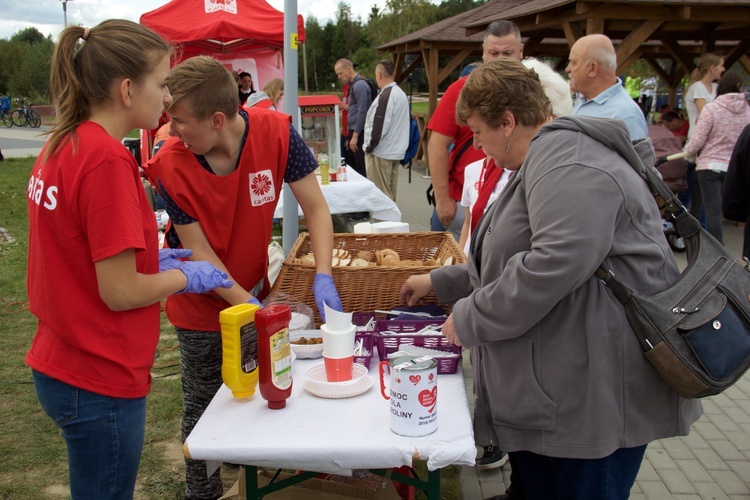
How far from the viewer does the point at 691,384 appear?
4.89ft

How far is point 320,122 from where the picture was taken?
22.7 ft

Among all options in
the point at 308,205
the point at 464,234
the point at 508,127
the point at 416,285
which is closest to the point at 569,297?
the point at 508,127

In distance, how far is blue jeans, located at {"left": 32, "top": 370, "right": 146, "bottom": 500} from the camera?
153 cm

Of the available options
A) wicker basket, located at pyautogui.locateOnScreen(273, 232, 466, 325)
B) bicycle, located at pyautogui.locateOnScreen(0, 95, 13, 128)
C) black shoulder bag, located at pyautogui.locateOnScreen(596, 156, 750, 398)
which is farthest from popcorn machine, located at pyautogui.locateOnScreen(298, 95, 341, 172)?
bicycle, located at pyautogui.locateOnScreen(0, 95, 13, 128)

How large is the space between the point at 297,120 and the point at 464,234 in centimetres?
144

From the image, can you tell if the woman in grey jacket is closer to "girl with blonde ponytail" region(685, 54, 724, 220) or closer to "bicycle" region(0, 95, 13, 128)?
"girl with blonde ponytail" region(685, 54, 724, 220)

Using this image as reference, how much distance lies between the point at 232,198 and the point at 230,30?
271 inches

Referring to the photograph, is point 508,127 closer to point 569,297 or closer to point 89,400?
point 569,297


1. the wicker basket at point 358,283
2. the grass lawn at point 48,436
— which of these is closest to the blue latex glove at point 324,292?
the wicker basket at point 358,283

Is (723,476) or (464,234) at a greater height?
(464,234)

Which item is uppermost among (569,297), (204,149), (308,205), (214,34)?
(214,34)

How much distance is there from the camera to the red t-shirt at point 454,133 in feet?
12.3

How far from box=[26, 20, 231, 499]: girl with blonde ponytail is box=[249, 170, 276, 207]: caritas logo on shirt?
0.54 meters

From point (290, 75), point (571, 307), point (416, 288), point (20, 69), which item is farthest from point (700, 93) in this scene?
point (20, 69)
